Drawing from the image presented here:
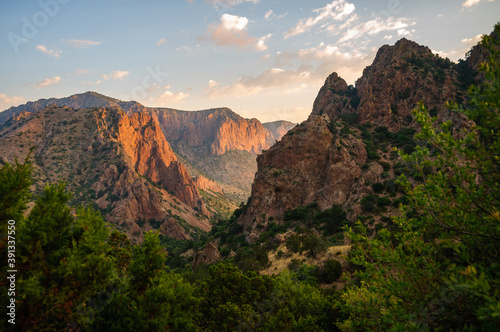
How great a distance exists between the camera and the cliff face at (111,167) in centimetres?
10662

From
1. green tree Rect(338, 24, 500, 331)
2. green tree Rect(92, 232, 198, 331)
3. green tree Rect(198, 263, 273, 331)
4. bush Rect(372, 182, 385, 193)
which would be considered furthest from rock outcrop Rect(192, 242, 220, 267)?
green tree Rect(338, 24, 500, 331)

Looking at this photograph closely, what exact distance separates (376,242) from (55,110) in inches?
7530

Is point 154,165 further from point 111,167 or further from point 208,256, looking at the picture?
point 208,256

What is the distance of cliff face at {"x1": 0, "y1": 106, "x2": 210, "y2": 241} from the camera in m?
107

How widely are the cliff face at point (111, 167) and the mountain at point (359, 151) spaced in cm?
4690

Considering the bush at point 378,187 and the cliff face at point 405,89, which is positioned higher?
the cliff face at point 405,89

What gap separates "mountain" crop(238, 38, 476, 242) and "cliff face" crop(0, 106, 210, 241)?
46.9 m

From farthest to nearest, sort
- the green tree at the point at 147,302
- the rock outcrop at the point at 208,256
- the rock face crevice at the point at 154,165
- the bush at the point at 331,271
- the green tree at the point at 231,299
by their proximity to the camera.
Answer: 1. the rock face crevice at the point at 154,165
2. the rock outcrop at the point at 208,256
3. the bush at the point at 331,271
4. the green tree at the point at 231,299
5. the green tree at the point at 147,302

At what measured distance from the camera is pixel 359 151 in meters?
64.4

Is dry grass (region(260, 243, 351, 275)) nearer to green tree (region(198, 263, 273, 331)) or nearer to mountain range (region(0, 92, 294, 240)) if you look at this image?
green tree (region(198, 263, 273, 331))

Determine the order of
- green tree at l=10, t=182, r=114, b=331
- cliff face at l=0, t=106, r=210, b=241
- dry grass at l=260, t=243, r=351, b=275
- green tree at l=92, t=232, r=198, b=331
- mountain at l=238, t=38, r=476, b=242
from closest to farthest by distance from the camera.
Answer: green tree at l=10, t=182, r=114, b=331 < green tree at l=92, t=232, r=198, b=331 < dry grass at l=260, t=243, r=351, b=275 < mountain at l=238, t=38, r=476, b=242 < cliff face at l=0, t=106, r=210, b=241

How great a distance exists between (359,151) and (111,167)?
4473 inches

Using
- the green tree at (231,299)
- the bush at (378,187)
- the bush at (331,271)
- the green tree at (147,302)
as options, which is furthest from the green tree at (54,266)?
the bush at (378,187)

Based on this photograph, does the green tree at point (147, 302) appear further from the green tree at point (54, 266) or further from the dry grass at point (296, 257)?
the dry grass at point (296, 257)
